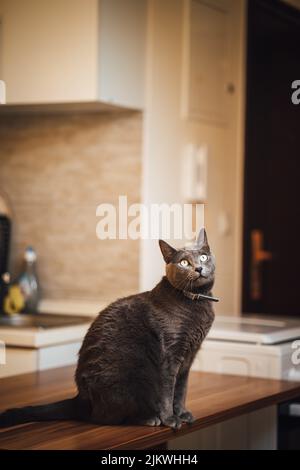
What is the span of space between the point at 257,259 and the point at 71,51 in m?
1.44

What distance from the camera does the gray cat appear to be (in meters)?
1.57

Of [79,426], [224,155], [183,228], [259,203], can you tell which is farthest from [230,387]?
[259,203]

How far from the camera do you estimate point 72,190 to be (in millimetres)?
2885

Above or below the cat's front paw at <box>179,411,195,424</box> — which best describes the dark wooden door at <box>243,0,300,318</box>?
above

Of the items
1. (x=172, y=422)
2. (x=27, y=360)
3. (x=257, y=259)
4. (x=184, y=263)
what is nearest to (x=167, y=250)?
(x=184, y=263)

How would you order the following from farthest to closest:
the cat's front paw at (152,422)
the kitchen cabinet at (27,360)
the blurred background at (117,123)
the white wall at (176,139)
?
the white wall at (176,139) → the blurred background at (117,123) → the kitchen cabinet at (27,360) → the cat's front paw at (152,422)

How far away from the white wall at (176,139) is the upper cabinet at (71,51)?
0.09 metres

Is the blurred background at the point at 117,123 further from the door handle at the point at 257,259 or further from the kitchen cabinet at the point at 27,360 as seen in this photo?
the kitchen cabinet at the point at 27,360

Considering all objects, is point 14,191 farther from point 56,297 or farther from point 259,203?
point 259,203

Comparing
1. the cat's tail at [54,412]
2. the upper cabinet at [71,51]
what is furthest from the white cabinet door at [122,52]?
the cat's tail at [54,412]

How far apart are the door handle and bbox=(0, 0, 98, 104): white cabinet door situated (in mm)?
1332

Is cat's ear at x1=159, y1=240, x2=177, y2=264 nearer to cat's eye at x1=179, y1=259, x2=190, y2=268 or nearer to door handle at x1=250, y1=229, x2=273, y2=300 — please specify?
cat's eye at x1=179, y1=259, x2=190, y2=268

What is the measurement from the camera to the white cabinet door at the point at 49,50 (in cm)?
252

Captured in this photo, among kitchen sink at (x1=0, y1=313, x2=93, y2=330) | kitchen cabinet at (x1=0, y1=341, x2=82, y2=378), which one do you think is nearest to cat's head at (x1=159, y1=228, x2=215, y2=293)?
kitchen cabinet at (x1=0, y1=341, x2=82, y2=378)
